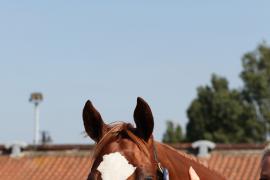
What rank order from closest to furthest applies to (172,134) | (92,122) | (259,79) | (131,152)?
1. (131,152)
2. (92,122)
3. (259,79)
4. (172,134)

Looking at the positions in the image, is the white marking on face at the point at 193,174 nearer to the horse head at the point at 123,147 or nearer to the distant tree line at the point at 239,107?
the horse head at the point at 123,147

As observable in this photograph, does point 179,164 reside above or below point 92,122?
below

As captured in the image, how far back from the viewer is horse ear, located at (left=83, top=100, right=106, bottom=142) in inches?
144

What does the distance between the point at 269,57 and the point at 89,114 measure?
Answer: 39.2 m

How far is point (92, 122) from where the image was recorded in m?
3.68

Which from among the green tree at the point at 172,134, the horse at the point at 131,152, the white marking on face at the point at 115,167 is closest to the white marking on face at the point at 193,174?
the horse at the point at 131,152

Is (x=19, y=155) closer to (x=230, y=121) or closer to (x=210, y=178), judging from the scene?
(x=210, y=178)

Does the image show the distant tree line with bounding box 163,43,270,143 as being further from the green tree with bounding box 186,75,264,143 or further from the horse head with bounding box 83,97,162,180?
the horse head with bounding box 83,97,162,180

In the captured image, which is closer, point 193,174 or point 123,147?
point 123,147

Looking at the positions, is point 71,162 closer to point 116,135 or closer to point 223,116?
point 116,135

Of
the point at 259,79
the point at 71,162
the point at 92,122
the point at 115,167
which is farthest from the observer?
the point at 259,79

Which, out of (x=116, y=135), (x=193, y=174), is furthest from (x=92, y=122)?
(x=193, y=174)

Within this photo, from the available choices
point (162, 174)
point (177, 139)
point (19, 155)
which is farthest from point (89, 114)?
point (177, 139)

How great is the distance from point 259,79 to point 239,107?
218 cm
